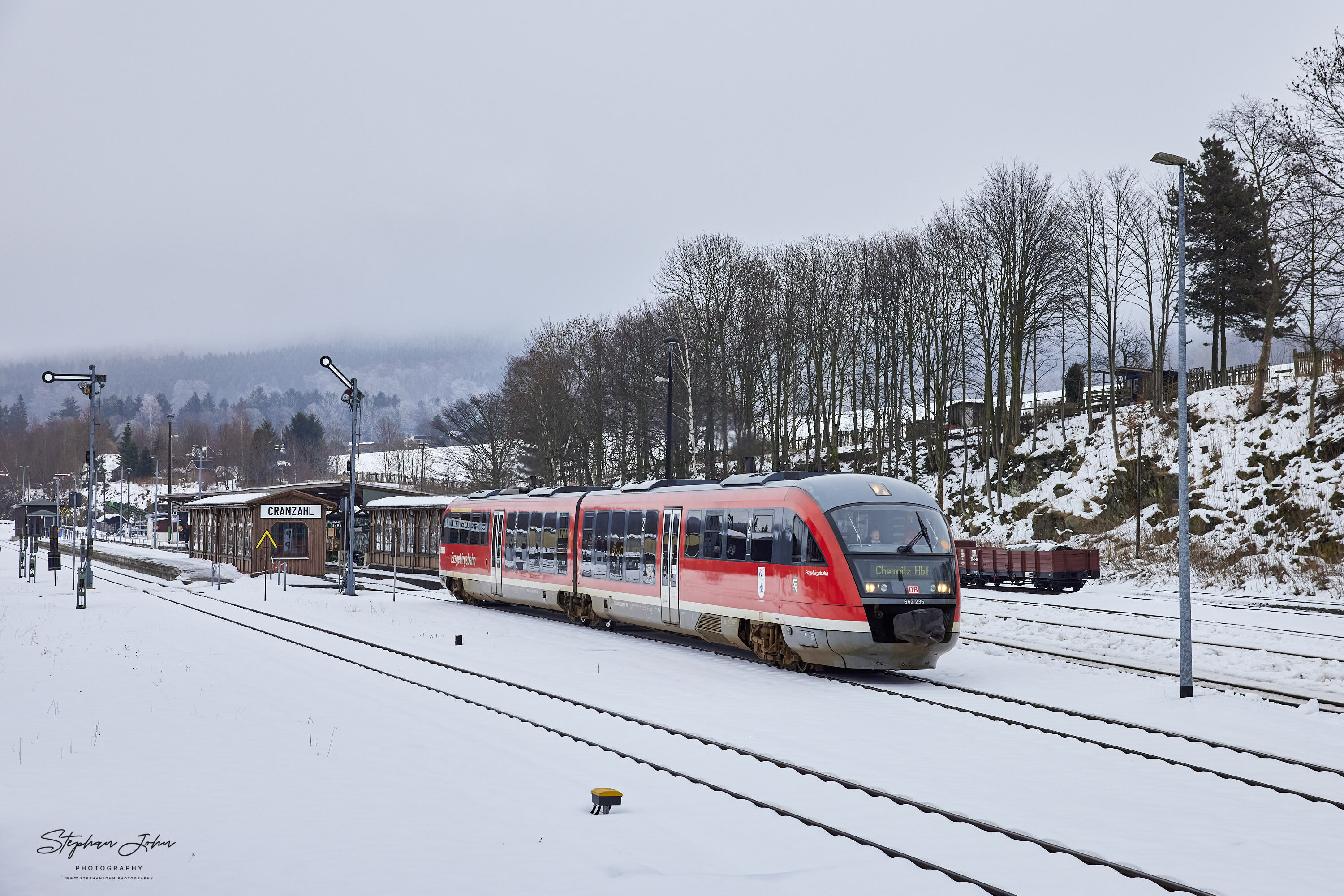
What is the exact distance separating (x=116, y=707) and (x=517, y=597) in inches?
651

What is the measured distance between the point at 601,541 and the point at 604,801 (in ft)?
51.8

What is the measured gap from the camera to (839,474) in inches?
704

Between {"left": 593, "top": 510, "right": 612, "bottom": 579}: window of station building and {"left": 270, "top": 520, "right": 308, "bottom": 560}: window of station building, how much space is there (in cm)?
2373

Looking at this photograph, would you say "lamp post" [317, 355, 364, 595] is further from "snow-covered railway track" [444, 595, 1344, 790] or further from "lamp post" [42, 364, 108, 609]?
"snow-covered railway track" [444, 595, 1344, 790]

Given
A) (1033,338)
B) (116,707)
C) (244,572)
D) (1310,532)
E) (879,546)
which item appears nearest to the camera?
(116,707)

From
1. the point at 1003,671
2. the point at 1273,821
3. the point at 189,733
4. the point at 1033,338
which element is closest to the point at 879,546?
the point at 1003,671

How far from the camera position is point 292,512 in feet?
145

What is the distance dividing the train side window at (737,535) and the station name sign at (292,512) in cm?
2900

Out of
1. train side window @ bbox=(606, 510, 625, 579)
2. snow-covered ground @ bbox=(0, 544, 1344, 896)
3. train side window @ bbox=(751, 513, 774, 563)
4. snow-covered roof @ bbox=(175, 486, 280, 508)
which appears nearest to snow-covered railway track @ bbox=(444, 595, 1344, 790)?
snow-covered ground @ bbox=(0, 544, 1344, 896)

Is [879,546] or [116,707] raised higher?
[879,546]

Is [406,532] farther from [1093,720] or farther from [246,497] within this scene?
[1093,720]

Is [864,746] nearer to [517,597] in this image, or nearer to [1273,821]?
[1273,821]

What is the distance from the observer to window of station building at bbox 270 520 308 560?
1757 inches

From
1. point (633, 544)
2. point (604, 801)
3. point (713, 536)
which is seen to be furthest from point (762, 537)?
point (604, 801)
